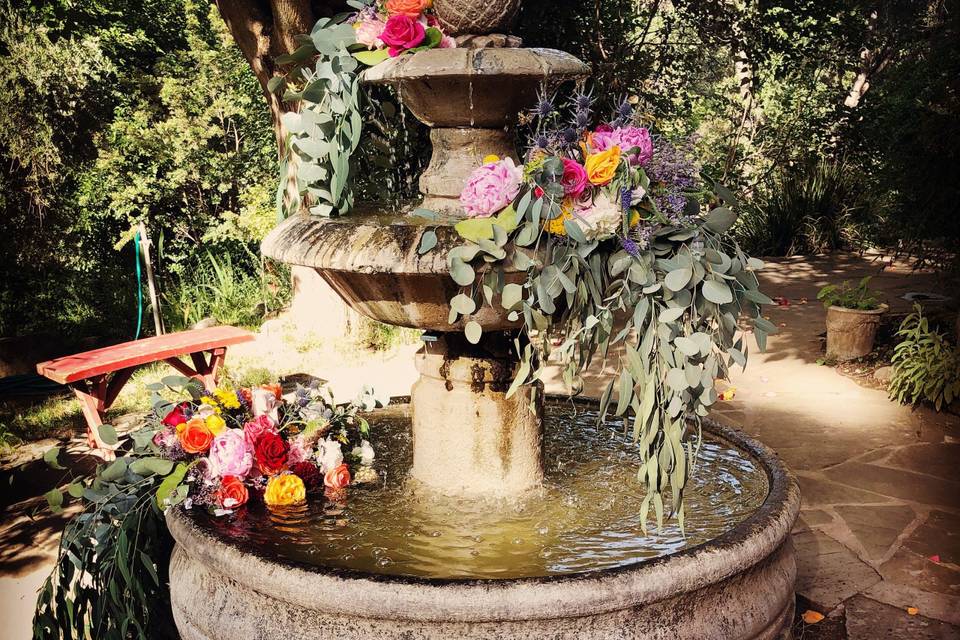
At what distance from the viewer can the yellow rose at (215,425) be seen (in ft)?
10.7

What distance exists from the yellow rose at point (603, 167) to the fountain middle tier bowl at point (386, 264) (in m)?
0.37

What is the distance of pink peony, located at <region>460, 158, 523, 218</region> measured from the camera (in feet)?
8.82

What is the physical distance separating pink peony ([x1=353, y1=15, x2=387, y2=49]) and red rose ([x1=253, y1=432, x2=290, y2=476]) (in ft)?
4.77

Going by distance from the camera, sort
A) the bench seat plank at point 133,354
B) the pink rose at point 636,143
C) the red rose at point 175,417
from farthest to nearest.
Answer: the bench seat plank at point 133,354
the red rose at point 175,417
the pink rose at point 636,143

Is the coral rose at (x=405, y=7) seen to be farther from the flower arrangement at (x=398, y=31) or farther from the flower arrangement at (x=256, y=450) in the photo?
the flower arrangement at (x=256, y=450)

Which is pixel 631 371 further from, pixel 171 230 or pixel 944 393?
Result: pixel 171 230

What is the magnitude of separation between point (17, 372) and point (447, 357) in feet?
21.9

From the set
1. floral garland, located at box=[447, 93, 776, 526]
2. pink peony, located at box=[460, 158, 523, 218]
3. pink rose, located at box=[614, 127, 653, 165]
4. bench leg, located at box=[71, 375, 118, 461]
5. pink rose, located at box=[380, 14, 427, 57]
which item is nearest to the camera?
floral garland, located at box=[447, 93, 776, 526]

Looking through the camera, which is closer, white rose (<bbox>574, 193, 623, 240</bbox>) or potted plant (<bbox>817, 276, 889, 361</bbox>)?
white rose (<bbox>574, 193, 623, 240</bbox>)

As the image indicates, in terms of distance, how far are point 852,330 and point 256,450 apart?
5389mm

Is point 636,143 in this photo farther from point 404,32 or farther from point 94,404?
point 94,404

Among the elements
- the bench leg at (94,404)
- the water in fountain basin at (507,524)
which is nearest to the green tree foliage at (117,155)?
the bench leg at (94,404)

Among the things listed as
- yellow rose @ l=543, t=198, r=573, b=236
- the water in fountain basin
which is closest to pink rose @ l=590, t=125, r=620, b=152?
yellow rose @ l=543, t=198, r=573, b=236

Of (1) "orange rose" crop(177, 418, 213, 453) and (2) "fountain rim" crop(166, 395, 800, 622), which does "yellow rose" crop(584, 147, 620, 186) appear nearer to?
(2) "fountain rim" crop(166, 395, 800, 622)
